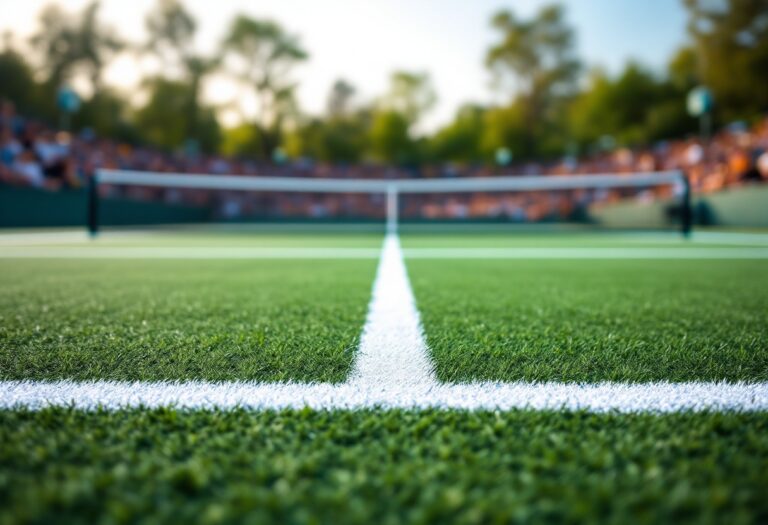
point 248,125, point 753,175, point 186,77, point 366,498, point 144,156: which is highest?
point 186,77

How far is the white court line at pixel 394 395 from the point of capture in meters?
0.84

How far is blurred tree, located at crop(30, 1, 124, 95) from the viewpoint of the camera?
1126 inches

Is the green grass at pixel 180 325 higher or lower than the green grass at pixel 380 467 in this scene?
higher

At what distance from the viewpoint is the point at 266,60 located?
115ft

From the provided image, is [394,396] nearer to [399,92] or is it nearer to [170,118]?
[170,118]

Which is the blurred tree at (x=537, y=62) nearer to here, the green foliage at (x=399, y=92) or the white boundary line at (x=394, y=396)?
the green foliage at (x=399, y=92)

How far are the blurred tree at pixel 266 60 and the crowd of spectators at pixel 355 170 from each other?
10752mm

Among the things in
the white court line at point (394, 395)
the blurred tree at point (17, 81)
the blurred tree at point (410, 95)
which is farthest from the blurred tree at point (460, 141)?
the white court line at point (394, 395)

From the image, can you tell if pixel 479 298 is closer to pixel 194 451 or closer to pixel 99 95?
pixel 194 451

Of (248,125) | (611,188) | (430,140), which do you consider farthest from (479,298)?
(430,140)

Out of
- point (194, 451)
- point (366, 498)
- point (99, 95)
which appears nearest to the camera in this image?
point (366, 498)

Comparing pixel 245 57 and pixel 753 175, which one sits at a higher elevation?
pixel 245 57

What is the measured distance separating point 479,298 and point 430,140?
150 ft

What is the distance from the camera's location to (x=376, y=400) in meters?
0.87
